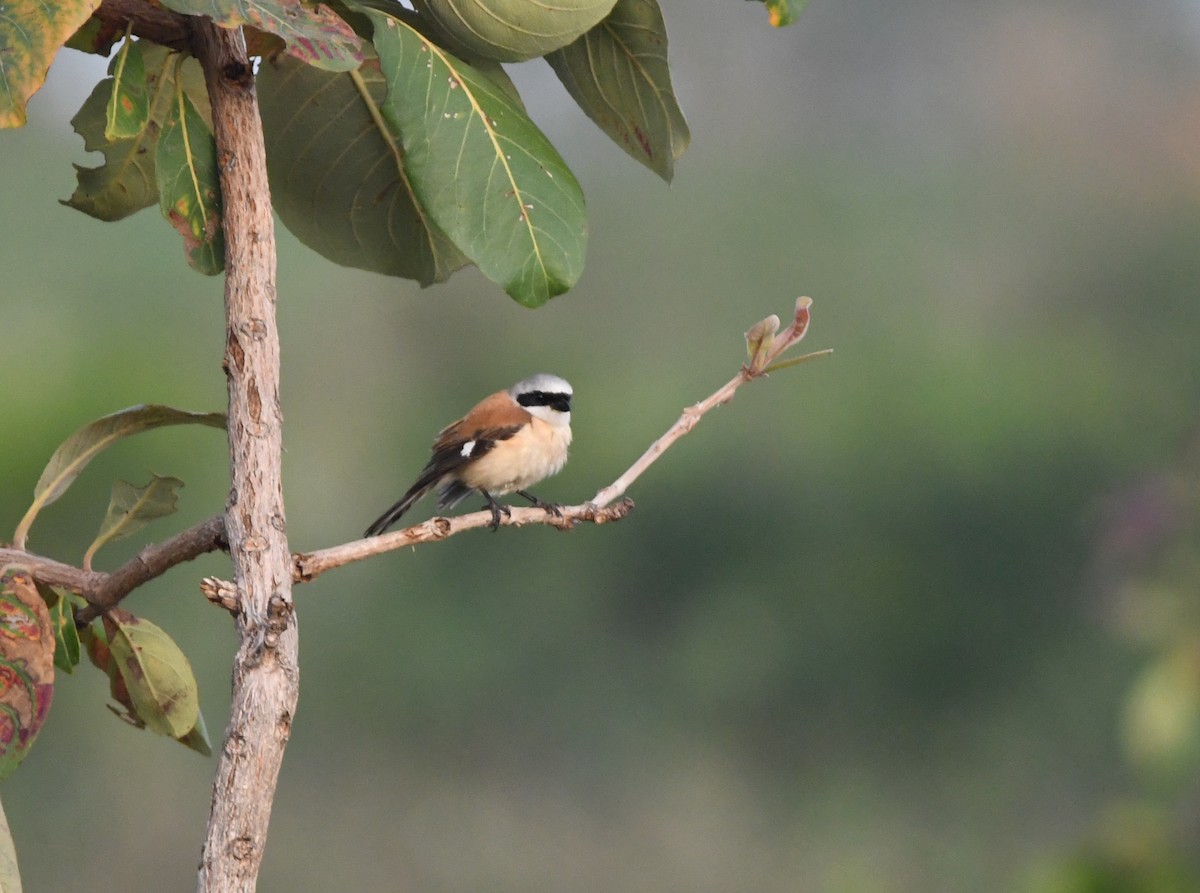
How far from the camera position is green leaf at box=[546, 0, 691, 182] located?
2.76ft

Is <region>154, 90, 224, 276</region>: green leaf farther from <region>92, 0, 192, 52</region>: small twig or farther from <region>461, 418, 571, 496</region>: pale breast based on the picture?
<region>461, 418, 571, 496</region>: pale breast

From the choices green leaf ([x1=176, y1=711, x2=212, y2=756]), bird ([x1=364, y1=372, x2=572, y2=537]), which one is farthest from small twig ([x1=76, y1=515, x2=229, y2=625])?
bird ([x1=364, y1=372, x2=572, y2=537])

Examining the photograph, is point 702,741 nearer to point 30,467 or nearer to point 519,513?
point 30,467

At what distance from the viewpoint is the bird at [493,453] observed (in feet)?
5.88

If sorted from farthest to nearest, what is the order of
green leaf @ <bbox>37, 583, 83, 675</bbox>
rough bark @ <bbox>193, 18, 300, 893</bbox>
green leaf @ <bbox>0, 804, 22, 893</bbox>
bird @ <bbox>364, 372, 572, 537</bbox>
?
bird @ <bbox>364, 372, 572, 537</bbox> < green leaf @ <bbox>37, 583, 83, 675</bbox> < green leaf @ <bbox>0, 804, 22, 893</bbox> < rough bark @ <bbox>193, 18, 300, 893</bbox>

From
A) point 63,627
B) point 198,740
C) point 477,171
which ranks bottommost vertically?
point 198,740

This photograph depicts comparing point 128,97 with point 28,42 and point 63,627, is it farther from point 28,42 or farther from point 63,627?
point 63,627

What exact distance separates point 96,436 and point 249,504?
0.86 feet

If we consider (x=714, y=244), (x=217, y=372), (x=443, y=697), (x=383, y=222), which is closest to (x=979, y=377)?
(x=714, y=244)

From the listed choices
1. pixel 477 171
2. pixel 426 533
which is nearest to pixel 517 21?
pixel 477 171

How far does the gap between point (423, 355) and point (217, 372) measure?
51.8 inches

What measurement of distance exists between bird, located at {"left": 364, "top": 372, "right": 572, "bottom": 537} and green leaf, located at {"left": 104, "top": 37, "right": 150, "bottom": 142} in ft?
3.42

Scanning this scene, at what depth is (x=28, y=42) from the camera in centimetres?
63

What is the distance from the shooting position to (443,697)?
309 inches
